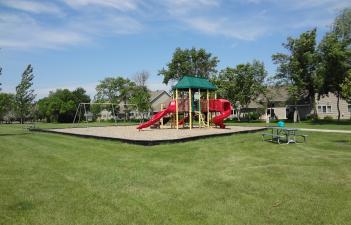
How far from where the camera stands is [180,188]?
24.5ft

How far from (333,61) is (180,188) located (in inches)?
1397

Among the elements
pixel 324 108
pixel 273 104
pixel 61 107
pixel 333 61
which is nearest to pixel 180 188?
pixel 333 61

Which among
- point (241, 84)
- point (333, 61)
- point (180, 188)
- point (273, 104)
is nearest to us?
point (180, 188)

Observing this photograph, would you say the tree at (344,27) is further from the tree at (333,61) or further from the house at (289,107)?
the house at (289,107)

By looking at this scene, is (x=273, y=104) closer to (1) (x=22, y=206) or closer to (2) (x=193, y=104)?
(2) (x=193, y=104)

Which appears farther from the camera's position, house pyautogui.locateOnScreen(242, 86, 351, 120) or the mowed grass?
house pyautogui.locateOnScreen(242, 86, 351, 120)

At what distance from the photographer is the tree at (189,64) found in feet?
214

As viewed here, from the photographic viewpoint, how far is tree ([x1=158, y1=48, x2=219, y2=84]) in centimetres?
6519

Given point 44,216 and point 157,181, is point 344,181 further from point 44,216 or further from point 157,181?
point 44,216

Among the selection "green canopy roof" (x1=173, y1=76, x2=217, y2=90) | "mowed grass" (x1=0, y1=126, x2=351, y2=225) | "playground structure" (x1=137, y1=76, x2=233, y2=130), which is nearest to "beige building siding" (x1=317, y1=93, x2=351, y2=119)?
"playground structure" (x1=137, y1=76, x2=233, y2=130)

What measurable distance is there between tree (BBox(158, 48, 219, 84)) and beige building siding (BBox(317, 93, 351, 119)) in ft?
71.0

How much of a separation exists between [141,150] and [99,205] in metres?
7.17

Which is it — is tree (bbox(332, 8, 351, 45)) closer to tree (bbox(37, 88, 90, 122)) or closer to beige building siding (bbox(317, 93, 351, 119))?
beige building siding (bbox(317, 93, 351, 119))

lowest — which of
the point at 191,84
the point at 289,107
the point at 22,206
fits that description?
the point at 22,206
